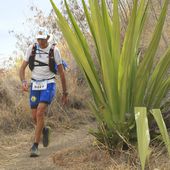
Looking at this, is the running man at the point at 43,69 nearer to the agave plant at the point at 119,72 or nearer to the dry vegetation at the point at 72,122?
the dry vegetation at the point at 72,122

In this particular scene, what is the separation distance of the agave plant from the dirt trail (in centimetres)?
79

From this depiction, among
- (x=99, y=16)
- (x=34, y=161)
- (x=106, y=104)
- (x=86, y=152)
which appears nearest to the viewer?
(x=99, y=16)

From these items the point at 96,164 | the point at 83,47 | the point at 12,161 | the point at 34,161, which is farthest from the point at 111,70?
the point at 12,161

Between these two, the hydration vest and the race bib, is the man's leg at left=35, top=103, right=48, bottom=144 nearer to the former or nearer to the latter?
the race bib

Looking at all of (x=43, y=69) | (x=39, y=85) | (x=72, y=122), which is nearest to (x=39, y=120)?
(x=39, y=85)

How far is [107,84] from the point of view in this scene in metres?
4.48

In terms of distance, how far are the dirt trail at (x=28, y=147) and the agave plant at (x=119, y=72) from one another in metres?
0.79

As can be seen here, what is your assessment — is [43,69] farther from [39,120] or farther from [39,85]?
[39,120]

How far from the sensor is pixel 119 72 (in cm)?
446

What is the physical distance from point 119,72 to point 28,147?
9.04 feet

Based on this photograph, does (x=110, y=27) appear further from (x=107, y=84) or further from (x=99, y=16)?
(x=107, y=84)

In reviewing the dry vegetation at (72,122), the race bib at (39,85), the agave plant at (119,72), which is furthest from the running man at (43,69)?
the agave plant at (119,72)

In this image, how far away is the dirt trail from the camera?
17.3 feet

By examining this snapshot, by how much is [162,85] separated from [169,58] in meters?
0.33
